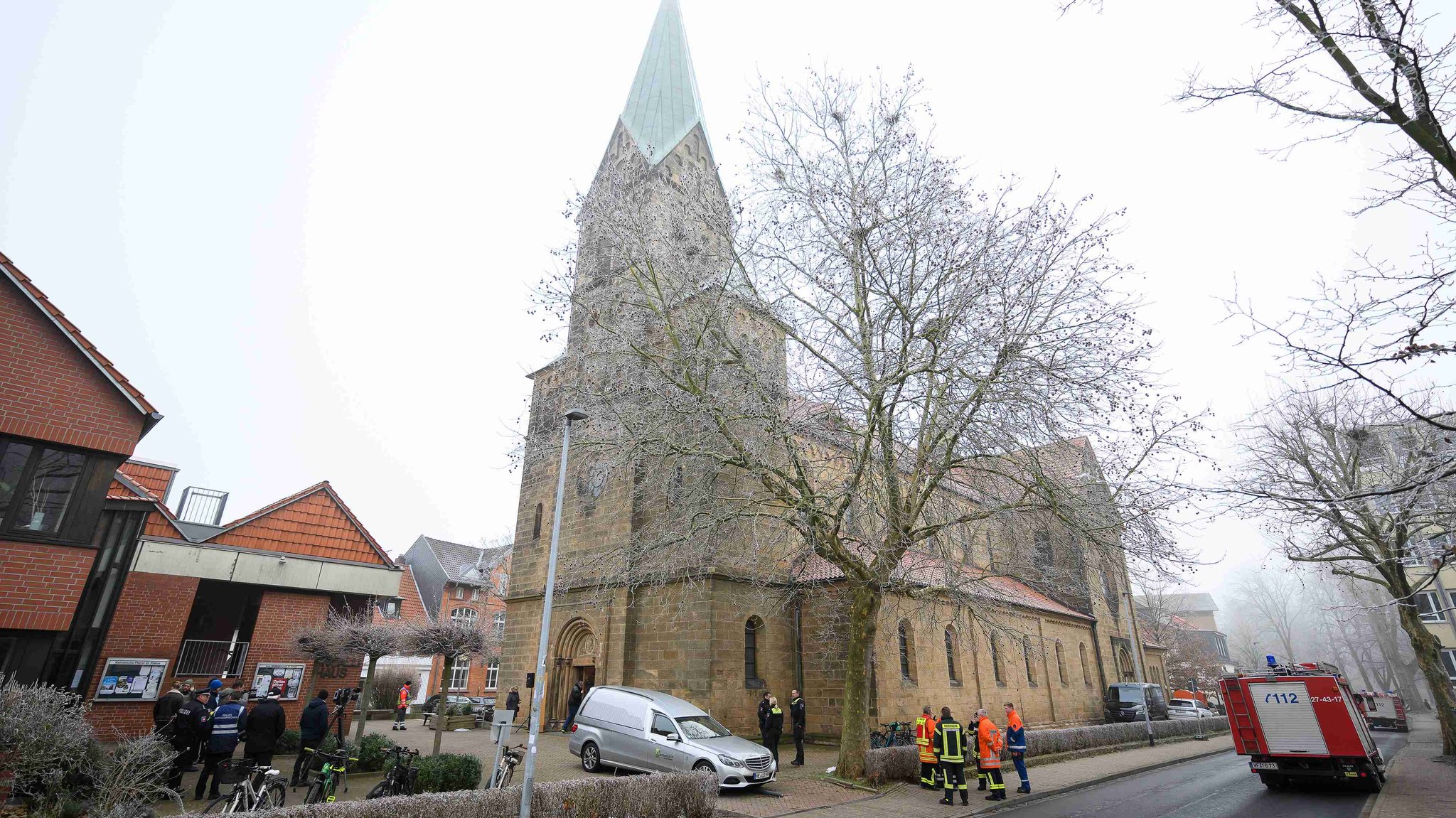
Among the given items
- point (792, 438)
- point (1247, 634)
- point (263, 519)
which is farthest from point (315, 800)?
point (1247, 634)

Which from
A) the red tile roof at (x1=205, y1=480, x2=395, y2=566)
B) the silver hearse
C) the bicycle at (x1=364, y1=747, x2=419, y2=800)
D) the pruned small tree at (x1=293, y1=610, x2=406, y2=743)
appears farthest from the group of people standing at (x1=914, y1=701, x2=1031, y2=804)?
the red tile roof at (x1=205, y1=480, x2=395, y2=566)

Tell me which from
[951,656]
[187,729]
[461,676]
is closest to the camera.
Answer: [187,729]

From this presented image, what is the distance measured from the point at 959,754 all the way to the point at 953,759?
17 cm

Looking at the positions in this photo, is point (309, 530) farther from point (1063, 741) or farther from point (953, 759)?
point (1063, 741)

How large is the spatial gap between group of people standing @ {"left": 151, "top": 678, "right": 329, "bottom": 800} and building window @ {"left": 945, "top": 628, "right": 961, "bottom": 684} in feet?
61.5

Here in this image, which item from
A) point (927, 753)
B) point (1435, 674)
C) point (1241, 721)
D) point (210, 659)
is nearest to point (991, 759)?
point (927, 753)

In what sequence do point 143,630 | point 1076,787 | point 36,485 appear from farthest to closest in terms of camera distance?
point 143,630 < point 1076,787 < point 36,485

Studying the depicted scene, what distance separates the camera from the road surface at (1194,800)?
39.5 feet

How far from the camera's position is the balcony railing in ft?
56.2

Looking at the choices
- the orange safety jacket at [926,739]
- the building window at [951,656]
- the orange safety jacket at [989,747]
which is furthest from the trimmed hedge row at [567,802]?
the building window at [951,656]

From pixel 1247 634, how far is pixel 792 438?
11459cm

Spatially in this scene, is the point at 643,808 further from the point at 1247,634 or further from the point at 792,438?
the point at 1247,634

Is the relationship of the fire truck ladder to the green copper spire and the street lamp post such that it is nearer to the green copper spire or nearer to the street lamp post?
the street lamp post

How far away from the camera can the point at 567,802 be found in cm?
883
